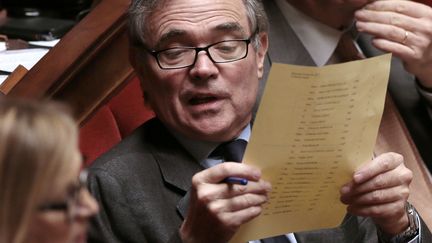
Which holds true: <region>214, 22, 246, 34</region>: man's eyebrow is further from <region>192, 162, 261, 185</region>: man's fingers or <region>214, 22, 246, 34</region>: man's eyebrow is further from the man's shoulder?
<region>192, 162, 261, 185</region>: man's fingers

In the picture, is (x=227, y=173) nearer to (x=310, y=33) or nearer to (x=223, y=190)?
(x=223, y=190)

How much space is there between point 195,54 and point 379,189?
39 centimetres

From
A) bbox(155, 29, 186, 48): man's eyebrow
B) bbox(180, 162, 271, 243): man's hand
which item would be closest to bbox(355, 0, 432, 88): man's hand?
bbox(155, 29, 186, 48): man's eyebrow

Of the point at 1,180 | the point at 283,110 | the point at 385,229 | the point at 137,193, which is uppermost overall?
the point at 1,180

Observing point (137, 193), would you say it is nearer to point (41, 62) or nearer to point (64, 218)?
point (41, 62)

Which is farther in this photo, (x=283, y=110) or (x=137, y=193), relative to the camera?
(x=137, y=193)

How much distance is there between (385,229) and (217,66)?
0.40 meters

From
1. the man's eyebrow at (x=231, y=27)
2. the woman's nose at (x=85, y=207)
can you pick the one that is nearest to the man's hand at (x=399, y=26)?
the man's eyebrow at (x=231, y=27)

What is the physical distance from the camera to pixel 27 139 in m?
0.83

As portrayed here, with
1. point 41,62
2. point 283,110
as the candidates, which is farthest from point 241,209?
point 41,62

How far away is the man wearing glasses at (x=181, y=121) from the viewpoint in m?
1.46

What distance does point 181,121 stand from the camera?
151 cm

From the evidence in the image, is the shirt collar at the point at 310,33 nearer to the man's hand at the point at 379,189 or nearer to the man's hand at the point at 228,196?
the man's hand at the point at 379,189

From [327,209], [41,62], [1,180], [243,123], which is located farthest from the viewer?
[41,62]
